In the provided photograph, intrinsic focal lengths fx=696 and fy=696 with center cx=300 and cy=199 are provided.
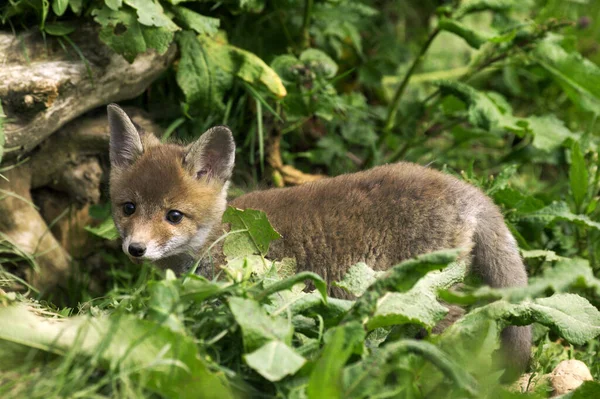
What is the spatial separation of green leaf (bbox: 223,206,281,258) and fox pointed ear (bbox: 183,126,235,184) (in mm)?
607

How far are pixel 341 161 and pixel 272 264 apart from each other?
2520mm

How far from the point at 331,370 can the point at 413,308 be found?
69 centimetres

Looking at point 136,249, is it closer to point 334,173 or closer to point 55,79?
point 55,79

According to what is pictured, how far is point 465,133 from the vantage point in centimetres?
575

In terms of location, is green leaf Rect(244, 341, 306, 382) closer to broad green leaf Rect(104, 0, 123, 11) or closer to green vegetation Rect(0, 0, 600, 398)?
green vegetation Rect(0, 0, 600, 398)

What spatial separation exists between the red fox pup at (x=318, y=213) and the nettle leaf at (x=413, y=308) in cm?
52

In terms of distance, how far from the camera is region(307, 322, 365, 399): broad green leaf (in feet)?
7.99

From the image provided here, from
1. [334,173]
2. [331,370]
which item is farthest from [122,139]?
[331,370]

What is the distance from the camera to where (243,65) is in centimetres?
488

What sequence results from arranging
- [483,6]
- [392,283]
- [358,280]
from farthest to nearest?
1. [483,6]
2. [358,280]
3. [392,283]

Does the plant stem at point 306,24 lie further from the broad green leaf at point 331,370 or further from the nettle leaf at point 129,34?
the broad green leaf at point 331,370

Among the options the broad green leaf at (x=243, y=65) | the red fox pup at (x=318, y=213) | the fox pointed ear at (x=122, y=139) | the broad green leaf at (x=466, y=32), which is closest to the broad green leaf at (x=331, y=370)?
the red fox pup at (x=318, y=213)

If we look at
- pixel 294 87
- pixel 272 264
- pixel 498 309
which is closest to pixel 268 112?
pixel 294 87

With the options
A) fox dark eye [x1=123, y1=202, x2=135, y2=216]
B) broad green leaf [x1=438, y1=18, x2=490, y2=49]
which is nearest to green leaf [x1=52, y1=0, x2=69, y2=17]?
fox dark eye [x1=123, y1=202, x2=135, y2=216]
